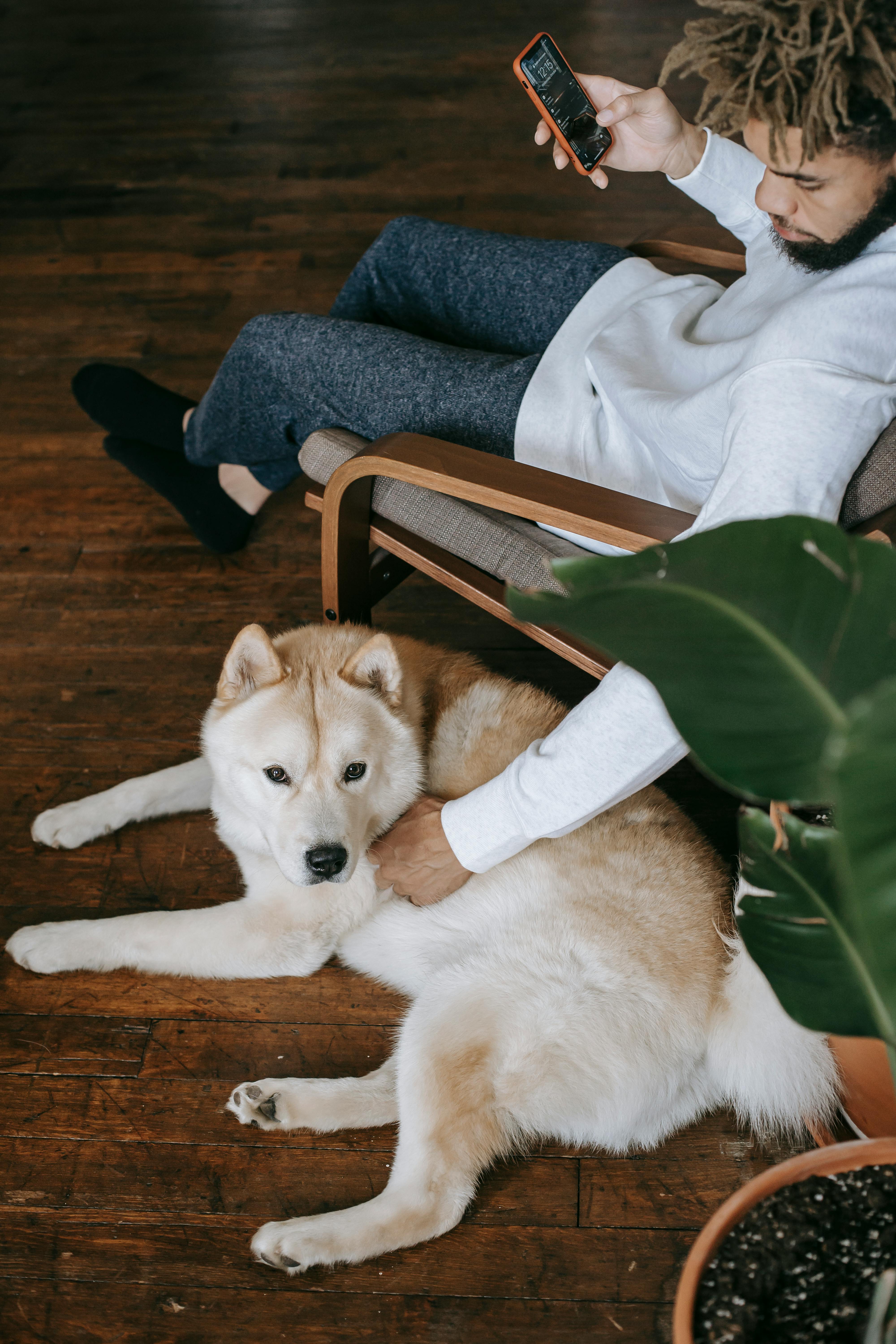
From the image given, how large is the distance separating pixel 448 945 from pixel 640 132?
1.55 m

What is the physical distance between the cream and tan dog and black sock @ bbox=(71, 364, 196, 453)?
0.96m

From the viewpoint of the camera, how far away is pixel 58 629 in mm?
2445

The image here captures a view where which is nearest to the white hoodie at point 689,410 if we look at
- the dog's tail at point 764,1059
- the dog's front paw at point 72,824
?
the dog's tail at point 764,1059

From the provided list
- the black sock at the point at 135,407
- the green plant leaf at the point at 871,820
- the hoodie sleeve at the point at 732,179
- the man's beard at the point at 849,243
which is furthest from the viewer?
the black sock at the point at 135,407

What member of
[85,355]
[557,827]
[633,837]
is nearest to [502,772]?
[557,827]

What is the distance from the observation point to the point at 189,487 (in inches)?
96.2

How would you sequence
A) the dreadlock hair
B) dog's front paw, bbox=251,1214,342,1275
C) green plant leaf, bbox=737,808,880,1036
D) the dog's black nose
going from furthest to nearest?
the dog's black nose, dog's front paw, bbox=251,1214,342,1275, the dreadlock hair, green plant leaf, bbox=737,808,880,1036

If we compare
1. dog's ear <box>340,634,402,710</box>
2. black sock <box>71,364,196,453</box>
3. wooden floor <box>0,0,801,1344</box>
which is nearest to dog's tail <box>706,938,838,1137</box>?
wooden floor <box>0,0,801,1344</box>

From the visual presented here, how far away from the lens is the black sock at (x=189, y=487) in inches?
96.3

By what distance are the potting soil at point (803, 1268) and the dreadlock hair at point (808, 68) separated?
3.87 feet

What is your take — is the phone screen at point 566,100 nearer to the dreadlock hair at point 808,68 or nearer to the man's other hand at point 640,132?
the man's other hand at point 640,132

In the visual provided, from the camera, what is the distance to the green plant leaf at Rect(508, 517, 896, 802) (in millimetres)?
668

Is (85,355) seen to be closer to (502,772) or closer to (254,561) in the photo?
(254,561)

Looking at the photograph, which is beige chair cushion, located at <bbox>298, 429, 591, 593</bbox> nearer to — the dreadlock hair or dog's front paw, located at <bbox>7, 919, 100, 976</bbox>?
the dreadlock hair
